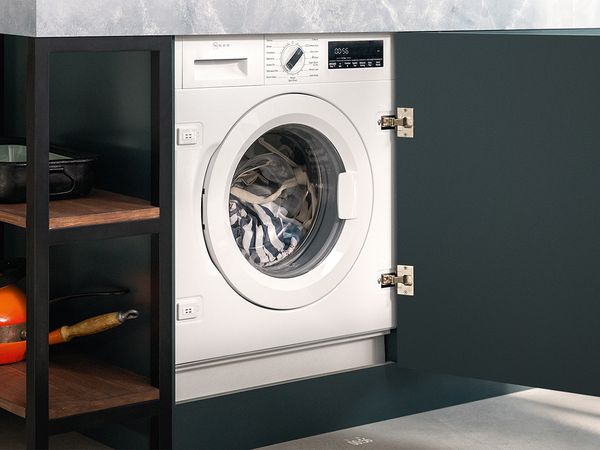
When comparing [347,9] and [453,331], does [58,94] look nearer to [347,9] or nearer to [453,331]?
[347,9]

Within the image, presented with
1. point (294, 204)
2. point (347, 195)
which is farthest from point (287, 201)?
point (347, 195)

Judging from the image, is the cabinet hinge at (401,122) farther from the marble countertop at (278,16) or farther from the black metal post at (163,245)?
the black metal post at (163,245)

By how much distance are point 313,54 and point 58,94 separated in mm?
630

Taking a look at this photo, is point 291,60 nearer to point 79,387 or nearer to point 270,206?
point 270,206

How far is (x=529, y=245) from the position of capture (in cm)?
289

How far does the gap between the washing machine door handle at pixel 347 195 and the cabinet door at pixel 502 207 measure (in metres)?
0.11

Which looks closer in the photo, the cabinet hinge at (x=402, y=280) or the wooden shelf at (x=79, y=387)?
the wooden shelf at (x=79, y=387)

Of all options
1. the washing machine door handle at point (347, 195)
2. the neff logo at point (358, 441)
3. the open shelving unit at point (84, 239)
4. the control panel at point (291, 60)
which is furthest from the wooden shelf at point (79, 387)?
the control panel at point (291, 60)

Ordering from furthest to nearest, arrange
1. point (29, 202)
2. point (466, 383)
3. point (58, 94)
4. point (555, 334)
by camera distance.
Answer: point (466, 383), point (58, 94), point (555, 334), point (29, 202)

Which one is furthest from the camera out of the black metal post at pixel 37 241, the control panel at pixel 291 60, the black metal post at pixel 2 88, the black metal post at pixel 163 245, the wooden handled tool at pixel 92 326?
the black metal post at pixel 2 88

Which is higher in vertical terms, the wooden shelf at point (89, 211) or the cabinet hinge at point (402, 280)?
the wooden shelf at point (89, 211)

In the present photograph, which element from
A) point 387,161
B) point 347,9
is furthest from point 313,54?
point 387,161

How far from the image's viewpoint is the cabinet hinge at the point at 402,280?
3127 mm

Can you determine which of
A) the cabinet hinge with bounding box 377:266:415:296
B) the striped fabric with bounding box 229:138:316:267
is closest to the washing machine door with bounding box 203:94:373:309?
the striped fabric with bounding box 229:138:316:267
